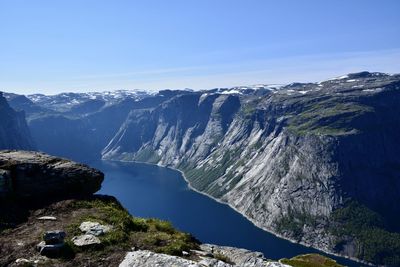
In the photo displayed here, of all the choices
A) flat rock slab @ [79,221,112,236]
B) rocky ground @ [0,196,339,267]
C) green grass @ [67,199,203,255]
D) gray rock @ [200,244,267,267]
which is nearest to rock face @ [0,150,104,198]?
rocky ground @ [0,196,339,267]

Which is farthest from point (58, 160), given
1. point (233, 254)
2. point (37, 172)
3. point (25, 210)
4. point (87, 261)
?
point (233, 254)

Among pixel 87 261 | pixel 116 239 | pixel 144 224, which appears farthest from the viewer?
pixel 144 224

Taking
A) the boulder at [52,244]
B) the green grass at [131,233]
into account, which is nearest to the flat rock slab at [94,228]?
the green grass at [131,233]

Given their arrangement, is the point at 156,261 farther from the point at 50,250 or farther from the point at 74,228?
the point at 74,228

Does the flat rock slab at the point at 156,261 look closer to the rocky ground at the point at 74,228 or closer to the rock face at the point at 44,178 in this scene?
the rocky ground at the point at 74,228

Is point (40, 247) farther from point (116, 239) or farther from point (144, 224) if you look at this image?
point (144, 224)

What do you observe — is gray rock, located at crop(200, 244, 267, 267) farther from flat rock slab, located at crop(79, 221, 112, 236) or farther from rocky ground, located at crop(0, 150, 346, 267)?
flat rock slab, located at crop(79, 221, 112, 236)
